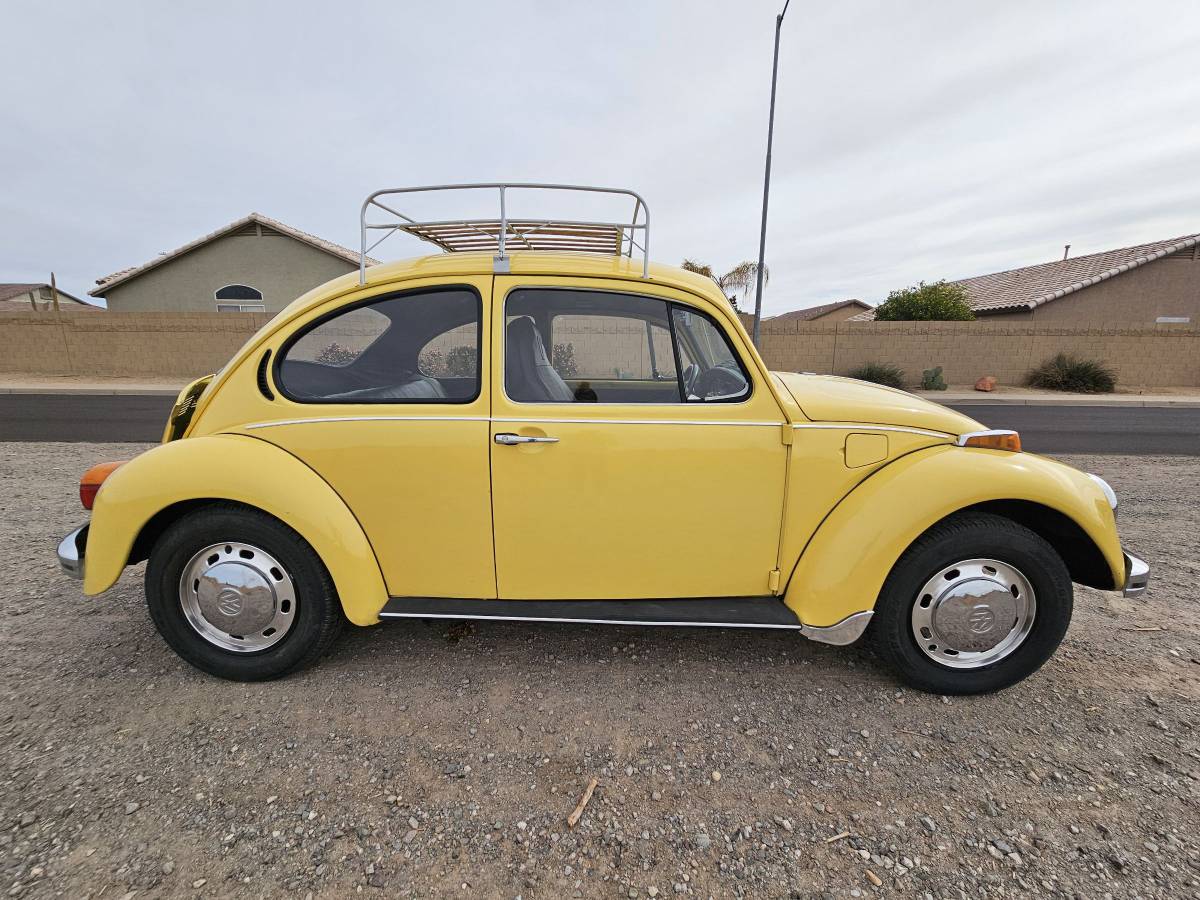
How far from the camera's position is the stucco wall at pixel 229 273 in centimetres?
2102

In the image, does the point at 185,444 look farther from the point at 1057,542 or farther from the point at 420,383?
the point at 1057,542

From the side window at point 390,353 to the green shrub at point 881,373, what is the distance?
17.0m

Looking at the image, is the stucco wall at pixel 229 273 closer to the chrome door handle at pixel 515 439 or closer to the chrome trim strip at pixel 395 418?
the chrome trim strip at pixel 395 418

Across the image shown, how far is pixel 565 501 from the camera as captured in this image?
2.42 meters

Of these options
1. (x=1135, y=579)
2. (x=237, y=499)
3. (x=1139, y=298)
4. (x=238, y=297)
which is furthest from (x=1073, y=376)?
(x=238, y=297)

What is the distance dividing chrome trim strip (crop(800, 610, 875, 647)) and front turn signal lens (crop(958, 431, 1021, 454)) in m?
0.90

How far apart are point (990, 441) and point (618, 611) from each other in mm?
1863

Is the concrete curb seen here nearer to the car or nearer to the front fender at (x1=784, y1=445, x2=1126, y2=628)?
the car

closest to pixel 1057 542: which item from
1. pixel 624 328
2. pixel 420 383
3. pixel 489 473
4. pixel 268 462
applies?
pixel 624 328

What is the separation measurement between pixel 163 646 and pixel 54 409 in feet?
40.5

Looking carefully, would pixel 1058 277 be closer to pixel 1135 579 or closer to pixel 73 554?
pixel 1135 579

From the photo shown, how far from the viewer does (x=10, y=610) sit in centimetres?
306

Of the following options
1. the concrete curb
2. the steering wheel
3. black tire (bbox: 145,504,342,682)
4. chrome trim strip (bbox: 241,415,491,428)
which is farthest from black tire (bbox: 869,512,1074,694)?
the concrete curb

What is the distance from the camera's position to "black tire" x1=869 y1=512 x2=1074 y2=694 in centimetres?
233
